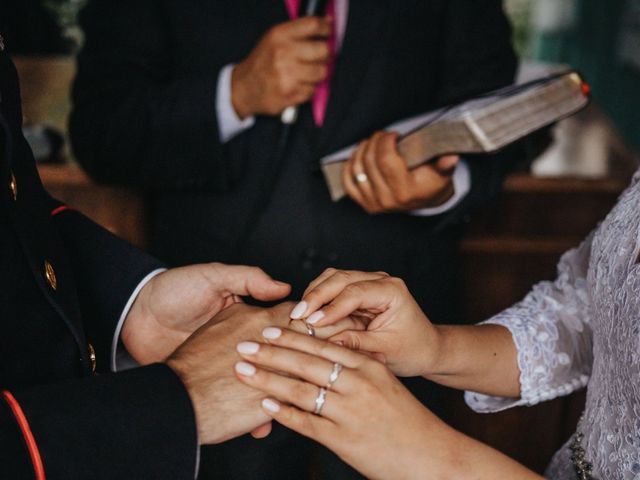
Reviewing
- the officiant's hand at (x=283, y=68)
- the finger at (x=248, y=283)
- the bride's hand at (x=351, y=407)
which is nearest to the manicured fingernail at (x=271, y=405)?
the bride's hand at (x=351, y=407)

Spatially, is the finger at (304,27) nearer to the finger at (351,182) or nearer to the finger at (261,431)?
the finger at (351,182)

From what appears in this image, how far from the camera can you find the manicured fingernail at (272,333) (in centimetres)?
91

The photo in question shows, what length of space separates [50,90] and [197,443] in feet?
6.88

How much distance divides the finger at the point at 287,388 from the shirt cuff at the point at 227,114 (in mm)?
819

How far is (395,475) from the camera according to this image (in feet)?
2.80

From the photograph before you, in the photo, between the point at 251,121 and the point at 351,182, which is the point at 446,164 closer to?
the point at 351,182

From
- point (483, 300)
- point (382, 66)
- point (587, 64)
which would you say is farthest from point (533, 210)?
point (587, 64)

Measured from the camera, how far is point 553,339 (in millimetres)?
1174

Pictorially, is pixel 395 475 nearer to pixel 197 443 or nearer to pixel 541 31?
pixel 197 443

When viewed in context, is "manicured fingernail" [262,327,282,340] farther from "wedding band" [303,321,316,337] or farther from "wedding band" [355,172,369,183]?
"wedding band" [355,172,369,183]

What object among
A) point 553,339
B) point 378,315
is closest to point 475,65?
point 553,339

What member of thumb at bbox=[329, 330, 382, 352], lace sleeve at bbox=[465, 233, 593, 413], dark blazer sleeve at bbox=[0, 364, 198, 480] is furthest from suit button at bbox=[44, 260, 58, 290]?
lace sleeve at bbox=[465, 233, 593, 413]

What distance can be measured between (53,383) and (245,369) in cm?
23

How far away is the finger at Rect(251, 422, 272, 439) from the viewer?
3.14 ft
